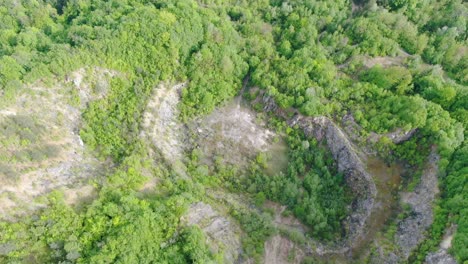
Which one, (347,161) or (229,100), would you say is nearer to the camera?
(347,161)

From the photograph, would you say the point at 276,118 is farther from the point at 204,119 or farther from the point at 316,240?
the point at 316,240

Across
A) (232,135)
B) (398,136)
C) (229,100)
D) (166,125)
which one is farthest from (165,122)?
(398,136)

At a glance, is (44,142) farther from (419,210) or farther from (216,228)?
(419,210)

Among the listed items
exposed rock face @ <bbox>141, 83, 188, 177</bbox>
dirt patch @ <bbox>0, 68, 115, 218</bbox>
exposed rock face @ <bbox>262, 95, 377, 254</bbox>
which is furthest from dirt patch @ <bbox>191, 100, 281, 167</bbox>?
dirt patch @ <bbox>0, 68, 115, 218</bbox>

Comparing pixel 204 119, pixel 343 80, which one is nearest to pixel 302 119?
pixel 343 80

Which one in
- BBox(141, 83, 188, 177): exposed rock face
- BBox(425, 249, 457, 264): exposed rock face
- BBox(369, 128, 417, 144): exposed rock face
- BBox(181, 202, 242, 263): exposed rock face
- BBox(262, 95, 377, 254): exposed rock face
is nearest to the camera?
BBox(425, 249, 457, 264): exposed rock face

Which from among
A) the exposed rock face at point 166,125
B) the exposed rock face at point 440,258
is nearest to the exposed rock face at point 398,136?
the exposed rock face at point 440,258

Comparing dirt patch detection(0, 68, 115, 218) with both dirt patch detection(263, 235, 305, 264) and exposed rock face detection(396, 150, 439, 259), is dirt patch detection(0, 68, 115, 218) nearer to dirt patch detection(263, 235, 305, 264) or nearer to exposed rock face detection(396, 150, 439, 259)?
dirt patch detection(263, 235, 305, 264)
